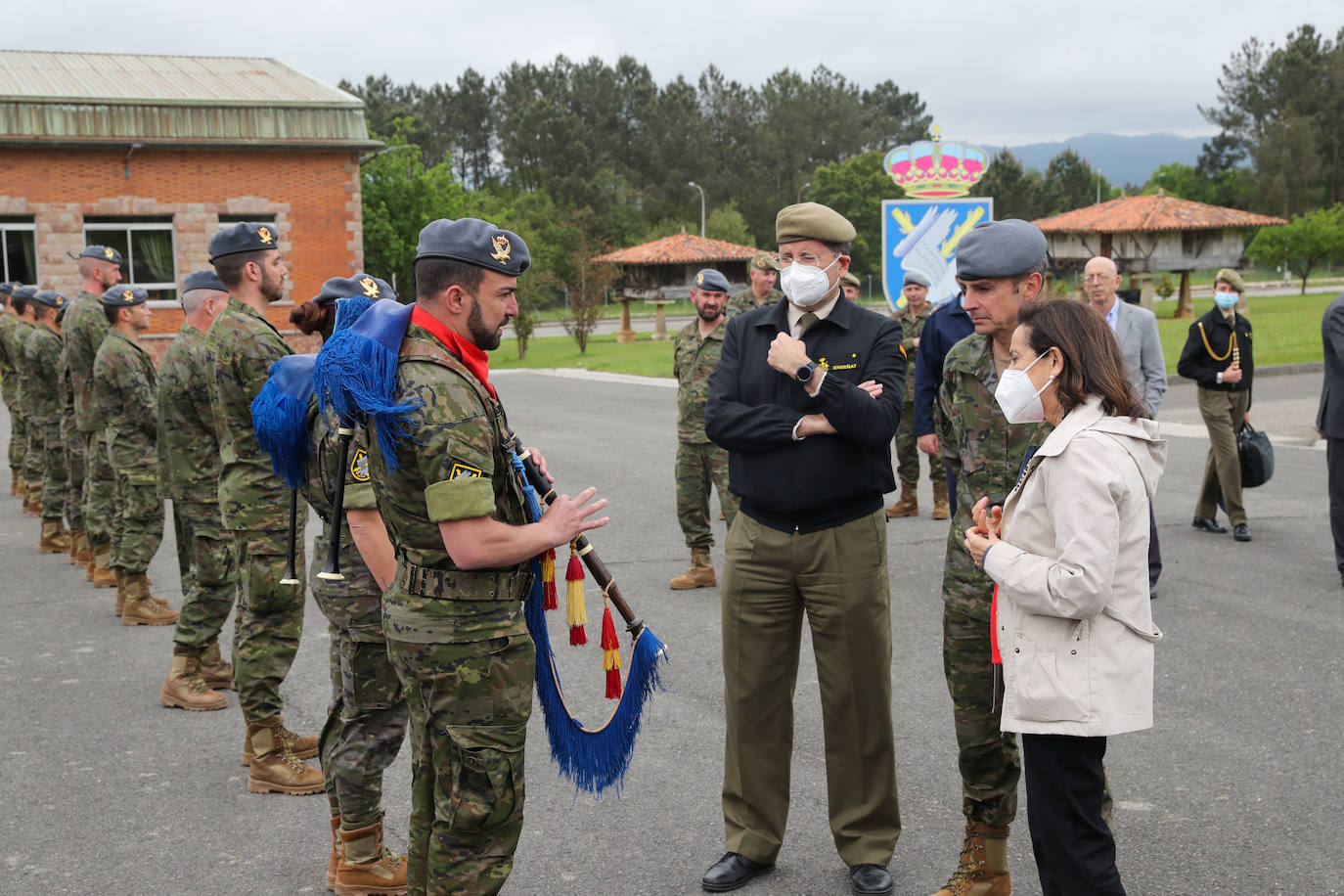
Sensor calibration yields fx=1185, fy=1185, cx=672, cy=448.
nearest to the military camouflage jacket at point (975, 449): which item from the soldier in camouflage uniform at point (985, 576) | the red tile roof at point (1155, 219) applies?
the soldier in camouflage uniform at point (985, 576)

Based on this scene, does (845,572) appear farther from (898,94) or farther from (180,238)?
(898,94)

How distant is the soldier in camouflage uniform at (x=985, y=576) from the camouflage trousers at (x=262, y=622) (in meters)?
2.75

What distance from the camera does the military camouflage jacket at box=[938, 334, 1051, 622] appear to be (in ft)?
12.8

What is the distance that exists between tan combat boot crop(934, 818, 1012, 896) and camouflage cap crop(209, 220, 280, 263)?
3732mm

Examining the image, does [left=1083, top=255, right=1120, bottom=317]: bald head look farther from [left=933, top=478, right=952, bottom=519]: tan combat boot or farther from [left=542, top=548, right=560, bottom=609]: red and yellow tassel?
[left=542, top=548, right=560, bottom=609]: red and yellow tassel

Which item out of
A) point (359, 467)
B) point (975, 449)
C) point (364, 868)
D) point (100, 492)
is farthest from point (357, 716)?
point (100, 492)

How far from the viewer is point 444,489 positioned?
2896 mm

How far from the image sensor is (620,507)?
433 inches

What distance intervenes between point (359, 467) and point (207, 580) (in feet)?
9.32

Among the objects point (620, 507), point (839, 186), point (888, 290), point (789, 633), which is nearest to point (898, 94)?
point (839, 186)

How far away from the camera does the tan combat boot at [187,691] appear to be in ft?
19.7

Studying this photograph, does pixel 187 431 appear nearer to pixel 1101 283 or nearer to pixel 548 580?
pixel 548 580

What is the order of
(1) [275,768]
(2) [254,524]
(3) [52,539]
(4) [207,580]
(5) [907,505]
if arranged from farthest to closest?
(5) [907,505]
(3) [52,539]
(4) [207,580]
(2) [254,524]
(1) [275,768]

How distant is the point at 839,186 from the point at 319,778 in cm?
7448
